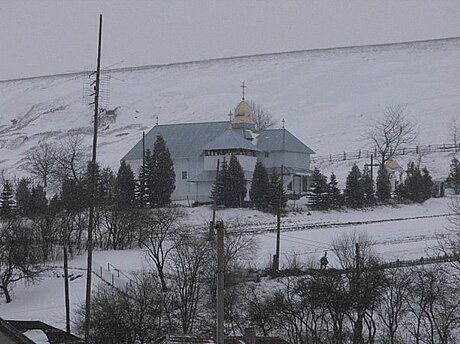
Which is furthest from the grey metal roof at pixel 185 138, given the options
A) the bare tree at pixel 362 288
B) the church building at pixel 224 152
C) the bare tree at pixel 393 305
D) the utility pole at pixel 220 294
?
the utility pole at pixel 220 294

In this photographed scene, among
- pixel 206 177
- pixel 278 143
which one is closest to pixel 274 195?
pixel 206 177

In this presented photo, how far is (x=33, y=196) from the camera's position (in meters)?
47.1

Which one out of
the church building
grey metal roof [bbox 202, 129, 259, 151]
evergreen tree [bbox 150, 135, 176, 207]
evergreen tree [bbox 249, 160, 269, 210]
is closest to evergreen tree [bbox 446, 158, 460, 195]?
the church building

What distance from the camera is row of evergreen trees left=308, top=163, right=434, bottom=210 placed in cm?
4853

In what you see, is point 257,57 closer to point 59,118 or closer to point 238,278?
point 59,118

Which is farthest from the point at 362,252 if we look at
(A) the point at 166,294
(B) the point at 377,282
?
(A) the point at 166,294

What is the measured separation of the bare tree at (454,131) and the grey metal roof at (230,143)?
26823 mm

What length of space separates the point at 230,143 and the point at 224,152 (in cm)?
84

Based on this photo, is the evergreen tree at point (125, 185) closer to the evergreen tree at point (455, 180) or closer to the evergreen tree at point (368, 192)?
the evergreen tree at point (368, 192)

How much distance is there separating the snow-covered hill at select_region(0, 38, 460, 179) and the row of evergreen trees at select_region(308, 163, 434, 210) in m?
33.1

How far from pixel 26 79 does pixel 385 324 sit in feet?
519

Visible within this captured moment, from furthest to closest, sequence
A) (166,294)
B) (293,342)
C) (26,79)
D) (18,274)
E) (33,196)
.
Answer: (26,79) < (33,196) < (18,274) < (166,294) < (293,342)

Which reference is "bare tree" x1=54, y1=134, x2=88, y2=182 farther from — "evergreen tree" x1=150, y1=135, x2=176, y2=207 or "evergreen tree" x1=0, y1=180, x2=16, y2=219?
"evergreen tree" x1=150, y1=135, x2=176, y2=207

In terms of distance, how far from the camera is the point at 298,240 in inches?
1515
